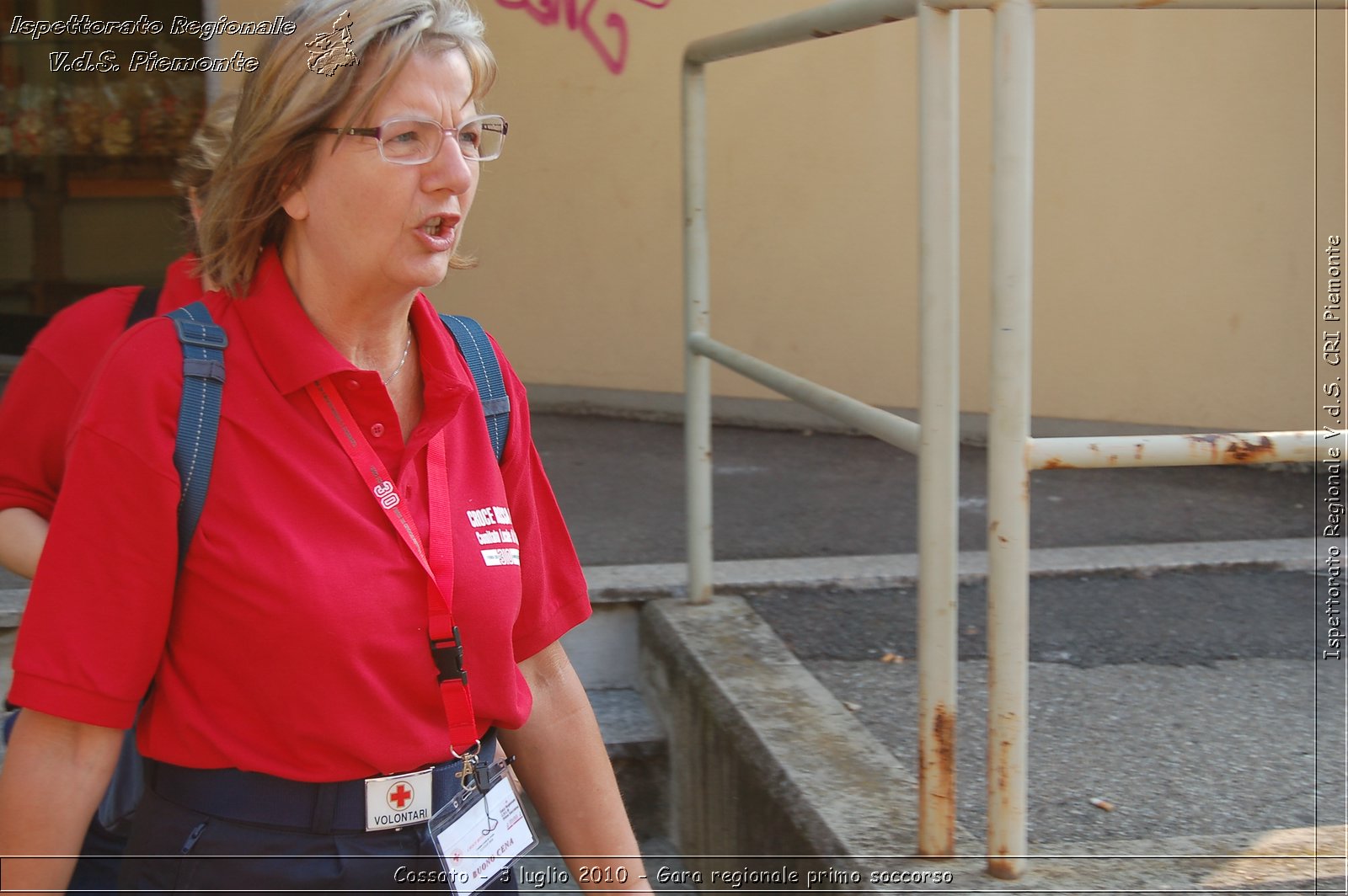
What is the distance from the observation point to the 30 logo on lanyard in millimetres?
1643

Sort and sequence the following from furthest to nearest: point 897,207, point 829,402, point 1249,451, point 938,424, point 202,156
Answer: point 897,207 < point 829,402 < point 202,156 < point 938,424 < point 1249,451

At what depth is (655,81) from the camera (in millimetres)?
5953

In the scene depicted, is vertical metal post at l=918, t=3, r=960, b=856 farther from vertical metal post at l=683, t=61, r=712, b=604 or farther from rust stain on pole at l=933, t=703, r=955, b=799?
vertical metal post at l=683, t=61, r=712, b=604

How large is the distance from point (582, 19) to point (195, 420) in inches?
186

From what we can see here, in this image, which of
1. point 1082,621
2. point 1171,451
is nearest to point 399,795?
point 1171,451

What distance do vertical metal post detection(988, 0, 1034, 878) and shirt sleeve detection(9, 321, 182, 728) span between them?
111cm

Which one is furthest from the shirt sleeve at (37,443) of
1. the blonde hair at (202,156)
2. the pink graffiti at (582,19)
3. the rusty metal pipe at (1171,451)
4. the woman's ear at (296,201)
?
the pink graffiti at (582,19)

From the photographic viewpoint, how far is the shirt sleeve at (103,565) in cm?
A: 152

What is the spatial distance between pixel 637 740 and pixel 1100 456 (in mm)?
1762

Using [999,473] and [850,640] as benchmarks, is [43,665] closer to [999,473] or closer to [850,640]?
[999,473]

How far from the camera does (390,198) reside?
170 centimetres

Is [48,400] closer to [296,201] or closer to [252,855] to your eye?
[296,201]

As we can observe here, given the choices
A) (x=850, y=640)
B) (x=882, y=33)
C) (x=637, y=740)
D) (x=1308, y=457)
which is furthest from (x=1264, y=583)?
(x=882, y=33)

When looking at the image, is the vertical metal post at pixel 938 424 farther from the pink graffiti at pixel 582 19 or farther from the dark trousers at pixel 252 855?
the pink graffiti at pixel 582 19
